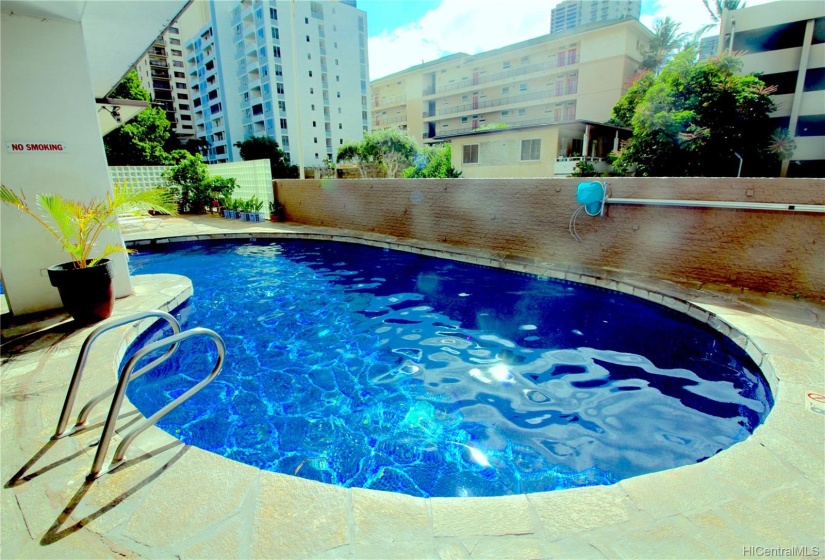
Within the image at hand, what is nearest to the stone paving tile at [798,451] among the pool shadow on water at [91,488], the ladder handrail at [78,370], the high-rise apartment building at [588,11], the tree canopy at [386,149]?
the pool shadow on water at [91,488]

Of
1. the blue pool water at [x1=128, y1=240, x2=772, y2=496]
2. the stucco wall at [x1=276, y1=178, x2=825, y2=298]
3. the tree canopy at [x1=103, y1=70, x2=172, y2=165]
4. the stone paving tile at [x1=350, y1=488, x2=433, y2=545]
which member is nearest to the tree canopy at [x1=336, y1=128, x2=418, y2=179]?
the tree canopy at [x1=103, y1=70, x2=172, y2=165]

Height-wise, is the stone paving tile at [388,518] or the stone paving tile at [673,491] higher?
the stone paving tile at [388,518]

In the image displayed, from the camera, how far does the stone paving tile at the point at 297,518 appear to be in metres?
1.71

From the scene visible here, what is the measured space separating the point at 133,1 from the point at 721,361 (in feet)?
24.1

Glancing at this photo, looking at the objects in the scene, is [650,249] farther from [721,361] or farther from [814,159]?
[814,159]

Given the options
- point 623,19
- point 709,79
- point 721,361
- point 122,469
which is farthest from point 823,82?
point 122,469

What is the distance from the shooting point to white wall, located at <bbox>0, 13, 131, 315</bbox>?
405 cm

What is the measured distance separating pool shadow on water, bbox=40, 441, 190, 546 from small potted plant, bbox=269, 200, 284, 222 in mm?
11861

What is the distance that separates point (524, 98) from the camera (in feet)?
110

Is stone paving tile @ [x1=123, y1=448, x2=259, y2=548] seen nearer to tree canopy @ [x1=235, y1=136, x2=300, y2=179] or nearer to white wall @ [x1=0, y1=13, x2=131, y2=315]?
white wall @ [x1=0, y1=13, x2=131, y2=315]

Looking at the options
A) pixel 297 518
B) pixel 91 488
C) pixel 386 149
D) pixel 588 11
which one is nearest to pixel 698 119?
pixel 386 149

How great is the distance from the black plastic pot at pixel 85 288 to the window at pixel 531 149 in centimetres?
1994

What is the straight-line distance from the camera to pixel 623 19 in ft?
89.2

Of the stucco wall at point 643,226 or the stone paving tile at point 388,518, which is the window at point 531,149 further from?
the stone paving tile at point 388,518
